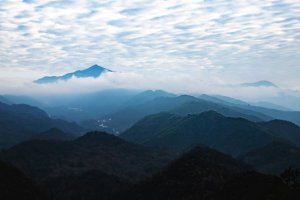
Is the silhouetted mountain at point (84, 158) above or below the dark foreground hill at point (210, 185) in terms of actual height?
below

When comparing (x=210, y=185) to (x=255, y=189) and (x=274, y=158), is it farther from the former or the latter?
(x=274, y=158)

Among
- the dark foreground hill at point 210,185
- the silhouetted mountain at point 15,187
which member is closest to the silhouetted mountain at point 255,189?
the dark foreground hill at point 210,185

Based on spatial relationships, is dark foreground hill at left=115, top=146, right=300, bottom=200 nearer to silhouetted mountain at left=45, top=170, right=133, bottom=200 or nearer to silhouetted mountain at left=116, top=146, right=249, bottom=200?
silhouetted mountain at left=116, top=146, right=249, bottom=200

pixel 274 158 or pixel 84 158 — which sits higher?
pixel 274 158

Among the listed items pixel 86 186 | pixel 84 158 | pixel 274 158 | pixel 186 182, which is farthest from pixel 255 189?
pixel 84 158

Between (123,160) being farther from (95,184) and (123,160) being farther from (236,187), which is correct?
(236,187)

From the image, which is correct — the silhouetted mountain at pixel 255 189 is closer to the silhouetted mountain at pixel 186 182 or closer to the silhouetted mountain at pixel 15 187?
the silhouetted mountain at pixel 186 182
